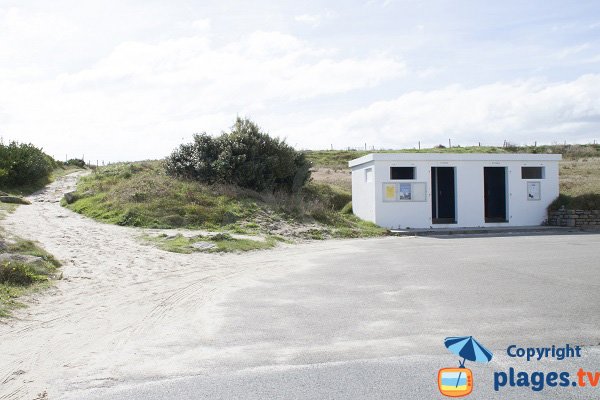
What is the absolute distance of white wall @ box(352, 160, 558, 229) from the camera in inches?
984

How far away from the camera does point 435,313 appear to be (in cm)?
809

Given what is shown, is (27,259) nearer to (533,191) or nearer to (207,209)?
(207,209)

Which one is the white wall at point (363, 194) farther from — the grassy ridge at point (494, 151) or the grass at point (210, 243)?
the grassy ridge at point (494, 151)

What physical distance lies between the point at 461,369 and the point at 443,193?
23165mm

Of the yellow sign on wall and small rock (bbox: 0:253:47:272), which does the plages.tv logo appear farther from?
the yellow sign on wall

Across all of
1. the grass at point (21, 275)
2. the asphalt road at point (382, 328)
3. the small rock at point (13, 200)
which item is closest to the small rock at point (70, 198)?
the small rock at point (13, 200)

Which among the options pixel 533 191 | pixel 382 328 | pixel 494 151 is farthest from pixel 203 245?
pixel 494 151

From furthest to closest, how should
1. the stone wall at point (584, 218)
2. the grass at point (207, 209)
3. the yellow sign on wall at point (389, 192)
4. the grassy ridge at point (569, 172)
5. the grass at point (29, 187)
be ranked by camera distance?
the grass at point (29, 187) → the grassy ridge at point (569, 172) → the stone wall at point (584, 218) → the yellow sign on wall at point (389, 192) → the grass at point (207, 209)

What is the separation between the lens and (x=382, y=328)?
7.34m

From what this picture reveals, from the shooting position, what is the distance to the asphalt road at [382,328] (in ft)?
17.3

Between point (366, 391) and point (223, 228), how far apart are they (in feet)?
Result: 52.8

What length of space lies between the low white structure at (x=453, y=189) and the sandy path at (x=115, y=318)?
973cm

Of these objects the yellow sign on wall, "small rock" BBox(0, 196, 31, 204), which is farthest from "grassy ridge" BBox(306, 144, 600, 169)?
"small rock" BBox(0, 196, 31, 204)

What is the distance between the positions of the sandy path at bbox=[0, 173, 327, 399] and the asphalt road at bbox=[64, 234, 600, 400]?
1.03 ft
